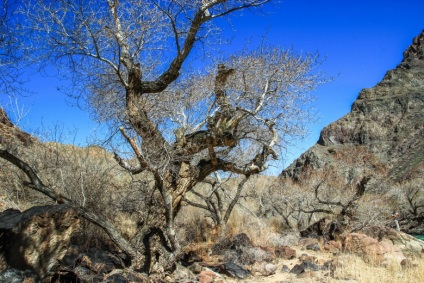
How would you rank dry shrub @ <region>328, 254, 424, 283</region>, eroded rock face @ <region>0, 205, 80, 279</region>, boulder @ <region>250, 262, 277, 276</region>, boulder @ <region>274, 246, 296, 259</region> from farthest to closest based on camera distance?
1. boulder @ <region>274, 246, 296, 259</region>
2. boulder @ <region>250, 262, 277, 276</region>
3. dry shrub @ <region>328, 254, 424, 283</region>
4. eroded rock face @ <region>0, 205, 80, 279</region>

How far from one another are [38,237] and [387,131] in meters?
58.8

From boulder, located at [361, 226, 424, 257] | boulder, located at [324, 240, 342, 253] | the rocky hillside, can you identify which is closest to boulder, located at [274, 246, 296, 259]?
boulder, located at [324, 240, 342, 253]

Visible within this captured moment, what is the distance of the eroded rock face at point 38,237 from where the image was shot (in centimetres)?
528

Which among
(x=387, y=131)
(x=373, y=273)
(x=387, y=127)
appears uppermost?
(x=387, y=127)

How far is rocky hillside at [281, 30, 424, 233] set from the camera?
41344 millimetres

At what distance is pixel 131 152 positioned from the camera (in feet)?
25.9

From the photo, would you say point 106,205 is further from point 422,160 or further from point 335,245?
point 422,160

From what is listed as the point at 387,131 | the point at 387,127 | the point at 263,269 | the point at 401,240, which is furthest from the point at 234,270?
the point at 387,127

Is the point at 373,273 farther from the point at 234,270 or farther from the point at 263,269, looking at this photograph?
the point at 234,270

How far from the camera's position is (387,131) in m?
56.3

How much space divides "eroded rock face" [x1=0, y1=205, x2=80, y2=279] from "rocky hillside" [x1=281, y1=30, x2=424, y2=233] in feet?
106

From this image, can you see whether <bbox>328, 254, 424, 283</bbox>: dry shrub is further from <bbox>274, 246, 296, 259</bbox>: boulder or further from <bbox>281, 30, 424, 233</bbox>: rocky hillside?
<bbox>281, 30, 424, 233</bbox>: rocky hillside

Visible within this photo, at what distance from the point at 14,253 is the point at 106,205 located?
560 cm

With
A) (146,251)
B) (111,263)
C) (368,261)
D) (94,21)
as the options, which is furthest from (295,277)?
(94,21)
